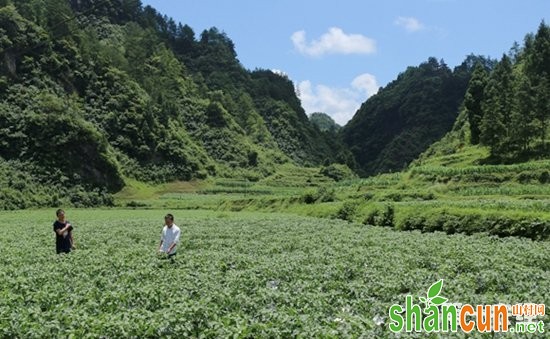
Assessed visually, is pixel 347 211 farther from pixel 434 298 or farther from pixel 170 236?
pixel 434 298

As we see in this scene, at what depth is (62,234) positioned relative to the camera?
23.1 meters

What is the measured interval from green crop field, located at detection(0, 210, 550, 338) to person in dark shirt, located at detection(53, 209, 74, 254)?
0.65m

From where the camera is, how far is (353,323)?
10.9 m

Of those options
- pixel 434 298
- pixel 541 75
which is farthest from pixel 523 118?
pixel 434 298

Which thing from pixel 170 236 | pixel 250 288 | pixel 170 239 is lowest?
pixel 250 288

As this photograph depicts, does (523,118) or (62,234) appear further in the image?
(523,118)

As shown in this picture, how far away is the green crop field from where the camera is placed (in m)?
10.8

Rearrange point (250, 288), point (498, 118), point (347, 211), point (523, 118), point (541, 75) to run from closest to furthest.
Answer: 1. point (250, 288)
2. point (347, 211)
3. point (523, 118)
4. point (498, 118)
5. point (541, 75)

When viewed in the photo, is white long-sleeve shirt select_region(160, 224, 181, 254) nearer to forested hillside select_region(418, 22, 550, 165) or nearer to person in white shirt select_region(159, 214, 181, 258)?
person in white shirt select_region(159, 214, 181, 258)

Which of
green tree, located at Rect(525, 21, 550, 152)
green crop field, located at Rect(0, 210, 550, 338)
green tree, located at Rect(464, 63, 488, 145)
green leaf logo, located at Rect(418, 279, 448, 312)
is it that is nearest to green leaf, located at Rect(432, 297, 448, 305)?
green leaf logo, located at Rect(418, 279, 448, 312)

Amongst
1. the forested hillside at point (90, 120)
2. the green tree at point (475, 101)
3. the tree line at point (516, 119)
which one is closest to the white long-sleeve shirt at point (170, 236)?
the tree line at point (516, 119)

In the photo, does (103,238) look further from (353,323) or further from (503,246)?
(353,323)

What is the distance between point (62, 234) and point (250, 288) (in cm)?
1127

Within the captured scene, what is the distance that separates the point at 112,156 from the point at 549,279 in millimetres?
121930
